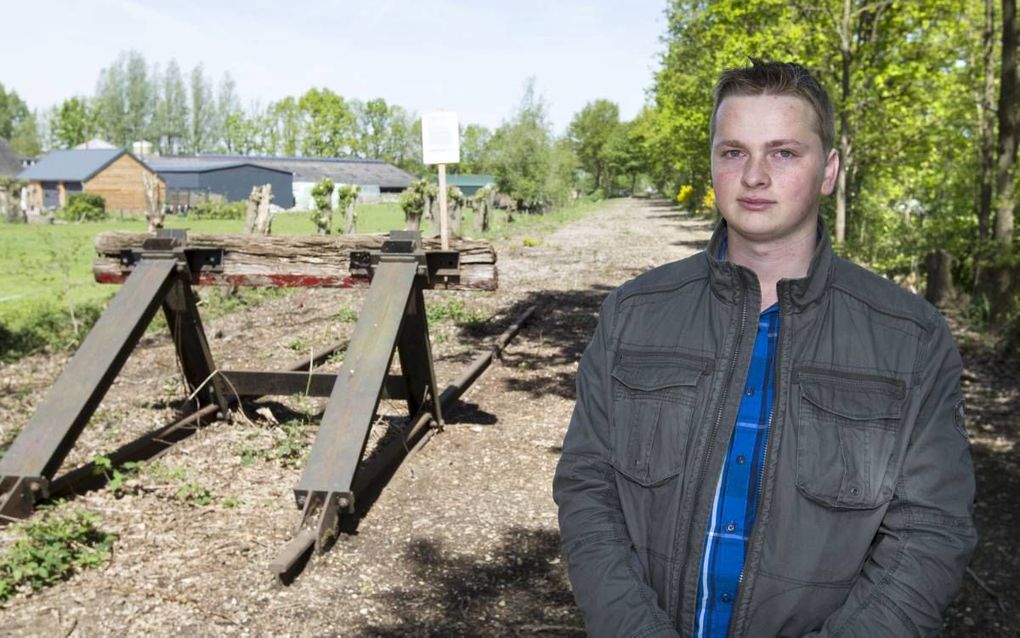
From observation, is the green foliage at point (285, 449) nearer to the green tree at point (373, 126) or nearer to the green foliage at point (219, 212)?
the green foliage at point (219, 212)

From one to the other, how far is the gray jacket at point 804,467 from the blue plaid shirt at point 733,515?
32 mm

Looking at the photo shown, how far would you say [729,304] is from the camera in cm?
198

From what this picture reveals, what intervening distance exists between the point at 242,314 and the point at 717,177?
39.3ft

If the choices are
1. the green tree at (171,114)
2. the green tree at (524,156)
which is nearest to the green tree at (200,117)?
the green tree at (171,114)

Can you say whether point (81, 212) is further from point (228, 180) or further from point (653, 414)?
point (653, 414)

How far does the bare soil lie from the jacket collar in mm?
2671

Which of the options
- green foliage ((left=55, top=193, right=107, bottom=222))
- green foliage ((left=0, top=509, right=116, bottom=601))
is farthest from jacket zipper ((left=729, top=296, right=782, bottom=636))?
green foliage ((left=55, top=193, right=107, bottom=222))

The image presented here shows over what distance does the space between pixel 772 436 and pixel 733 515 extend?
180mm

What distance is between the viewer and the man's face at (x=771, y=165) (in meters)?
1.95

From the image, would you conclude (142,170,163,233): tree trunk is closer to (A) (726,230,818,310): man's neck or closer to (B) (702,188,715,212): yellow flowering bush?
(A) (726,230,818,310): man's neck

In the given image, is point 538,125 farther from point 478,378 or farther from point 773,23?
point 478,378

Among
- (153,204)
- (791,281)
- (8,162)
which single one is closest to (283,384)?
(791,281)

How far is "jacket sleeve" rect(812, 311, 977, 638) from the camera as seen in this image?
5.86ft

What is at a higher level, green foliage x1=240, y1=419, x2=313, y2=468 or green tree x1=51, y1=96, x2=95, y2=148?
green tree x1=51, y1=96, x2=95, y2=148
